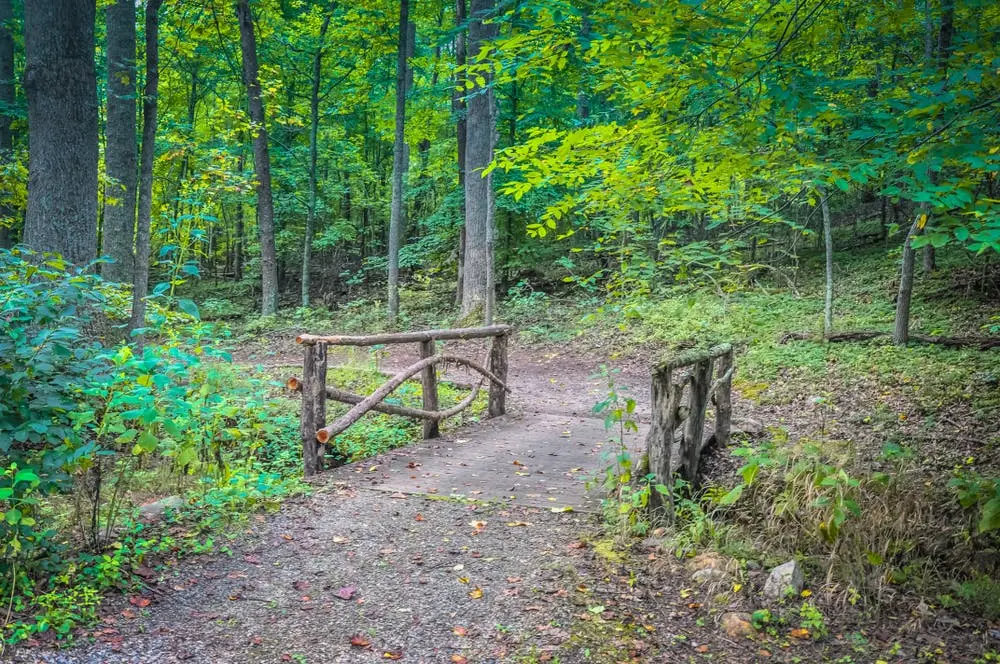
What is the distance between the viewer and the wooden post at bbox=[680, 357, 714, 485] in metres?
5.65

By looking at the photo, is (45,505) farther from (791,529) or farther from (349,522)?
(791,529)

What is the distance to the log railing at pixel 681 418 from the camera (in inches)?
198

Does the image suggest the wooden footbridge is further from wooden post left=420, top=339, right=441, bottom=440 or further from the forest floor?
the forest floor

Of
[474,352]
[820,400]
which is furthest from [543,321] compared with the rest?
[820,400]

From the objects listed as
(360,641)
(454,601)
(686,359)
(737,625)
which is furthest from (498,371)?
(360,641)

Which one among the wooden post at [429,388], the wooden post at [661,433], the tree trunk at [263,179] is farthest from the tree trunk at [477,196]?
the wooden post at [661,433]

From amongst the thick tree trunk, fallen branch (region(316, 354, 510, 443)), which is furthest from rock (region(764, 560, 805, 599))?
the thick tree trunk

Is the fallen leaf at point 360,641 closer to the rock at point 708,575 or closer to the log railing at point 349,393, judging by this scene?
the rock at point 708,575

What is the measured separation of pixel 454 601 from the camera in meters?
3.75

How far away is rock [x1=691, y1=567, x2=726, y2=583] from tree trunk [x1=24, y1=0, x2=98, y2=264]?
723 cm

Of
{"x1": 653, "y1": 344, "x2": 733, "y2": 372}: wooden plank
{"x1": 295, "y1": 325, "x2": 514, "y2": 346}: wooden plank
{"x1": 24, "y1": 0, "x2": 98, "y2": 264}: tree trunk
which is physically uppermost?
{"x1": 24, "y1": 0, "x2": 98, "y2": 264}: tree trunk

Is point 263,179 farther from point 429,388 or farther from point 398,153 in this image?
point 429,388

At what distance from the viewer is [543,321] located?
16188 mm

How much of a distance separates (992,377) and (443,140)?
→ 18.4 metres
